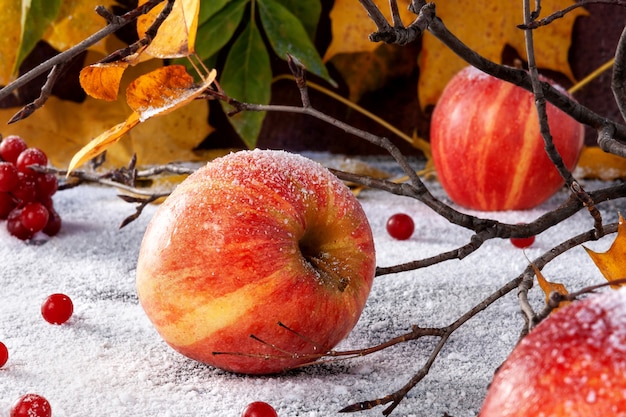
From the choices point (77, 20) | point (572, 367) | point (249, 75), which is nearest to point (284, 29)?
point (249, 75)

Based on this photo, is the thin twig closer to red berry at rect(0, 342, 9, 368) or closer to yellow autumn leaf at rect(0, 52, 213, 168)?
red berry at rect(0, 342, 9, 368)

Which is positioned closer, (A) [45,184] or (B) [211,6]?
(A) [45,184]

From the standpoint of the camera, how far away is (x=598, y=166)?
1.18m

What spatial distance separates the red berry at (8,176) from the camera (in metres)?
0.85

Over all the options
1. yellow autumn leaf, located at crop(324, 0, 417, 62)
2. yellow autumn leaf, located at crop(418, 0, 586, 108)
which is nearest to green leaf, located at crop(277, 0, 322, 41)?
yellow autumn leaf, located at crop(324, 0, 417, 62)

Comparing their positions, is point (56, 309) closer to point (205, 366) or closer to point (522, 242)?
point (205, 366)

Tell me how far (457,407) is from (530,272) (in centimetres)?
10

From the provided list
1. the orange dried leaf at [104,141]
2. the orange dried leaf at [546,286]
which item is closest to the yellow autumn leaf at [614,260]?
the orange dried leaf at [546,286]

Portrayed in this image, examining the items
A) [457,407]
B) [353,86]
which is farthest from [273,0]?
[457,407]

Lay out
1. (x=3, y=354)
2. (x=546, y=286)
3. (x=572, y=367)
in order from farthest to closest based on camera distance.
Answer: (x=3, y=354) → (x=546, y=286) → (x=572, y=367)

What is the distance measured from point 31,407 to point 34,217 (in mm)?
406

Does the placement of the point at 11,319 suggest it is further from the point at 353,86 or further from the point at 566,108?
the point at 353,86

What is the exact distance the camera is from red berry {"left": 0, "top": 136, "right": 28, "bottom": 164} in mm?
902

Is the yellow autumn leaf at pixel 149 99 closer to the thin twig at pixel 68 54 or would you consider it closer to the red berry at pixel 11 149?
the thin twig at pixel 68 54
